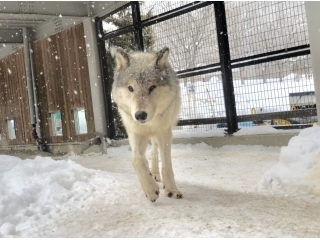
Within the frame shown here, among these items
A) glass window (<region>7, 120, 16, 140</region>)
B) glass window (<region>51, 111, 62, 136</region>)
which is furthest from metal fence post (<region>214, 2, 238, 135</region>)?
glass window (<region>7, 120, 16, 140</region>)

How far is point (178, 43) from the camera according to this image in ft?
21.3

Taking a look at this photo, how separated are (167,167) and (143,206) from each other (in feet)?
1.71

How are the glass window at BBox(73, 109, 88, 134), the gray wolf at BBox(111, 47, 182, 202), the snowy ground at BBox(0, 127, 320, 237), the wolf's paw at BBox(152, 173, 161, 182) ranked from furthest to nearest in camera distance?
1. the glass window at BBox(73, 109, 88, 134)
2. the wolf's paw at BBox(152, 173, 161, 182)
3. the gray wolf at BBox(111, 47, 182, 202)
4. the snowy ground at BBox(0, 127, 320, 237)

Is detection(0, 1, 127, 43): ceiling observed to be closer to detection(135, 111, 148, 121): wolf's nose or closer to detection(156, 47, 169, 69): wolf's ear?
detection(156, 47, 169, 69): wolf's ear

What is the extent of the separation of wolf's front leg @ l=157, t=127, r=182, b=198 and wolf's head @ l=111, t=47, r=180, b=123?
263mm

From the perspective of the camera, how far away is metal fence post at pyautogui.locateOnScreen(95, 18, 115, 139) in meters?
7.94

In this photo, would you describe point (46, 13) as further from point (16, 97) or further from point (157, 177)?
point (157, 177)

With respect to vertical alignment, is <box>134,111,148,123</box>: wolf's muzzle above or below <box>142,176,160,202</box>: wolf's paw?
above

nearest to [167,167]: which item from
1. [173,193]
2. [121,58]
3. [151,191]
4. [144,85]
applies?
[173,193]

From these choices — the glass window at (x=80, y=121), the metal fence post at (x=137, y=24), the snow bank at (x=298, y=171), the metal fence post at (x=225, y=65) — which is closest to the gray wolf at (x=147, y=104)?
the snow bank at (x=298, y=171)

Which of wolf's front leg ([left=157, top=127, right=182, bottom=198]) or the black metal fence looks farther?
the black metal fence

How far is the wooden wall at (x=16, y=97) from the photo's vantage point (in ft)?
34.6

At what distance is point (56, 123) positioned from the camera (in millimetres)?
9531

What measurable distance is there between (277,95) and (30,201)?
408 centimetres
